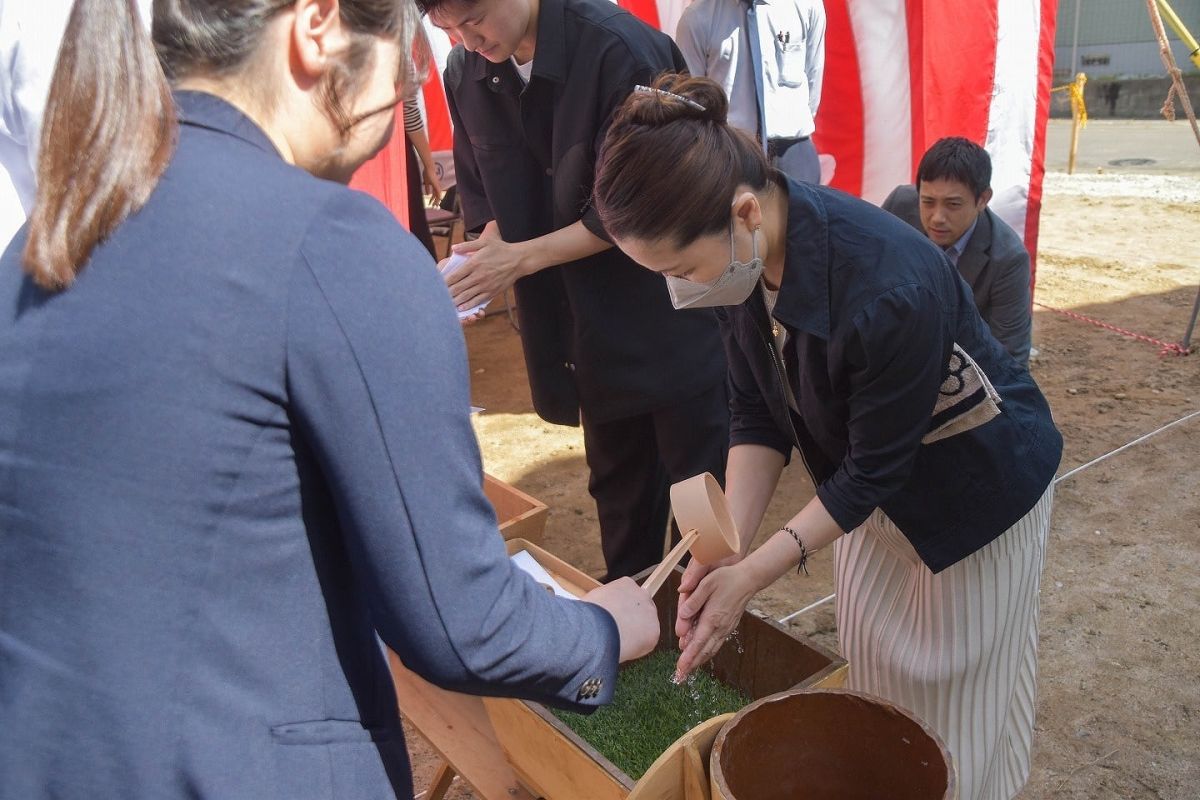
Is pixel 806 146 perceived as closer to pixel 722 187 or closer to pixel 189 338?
pixel 722 187

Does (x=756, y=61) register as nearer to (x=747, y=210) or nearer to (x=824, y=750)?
(x=747, y=210)

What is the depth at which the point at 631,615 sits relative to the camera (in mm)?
1097

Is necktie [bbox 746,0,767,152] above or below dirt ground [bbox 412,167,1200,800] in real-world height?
above

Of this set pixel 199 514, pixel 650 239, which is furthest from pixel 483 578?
pixel 650 239

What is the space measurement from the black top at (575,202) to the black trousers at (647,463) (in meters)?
0.07

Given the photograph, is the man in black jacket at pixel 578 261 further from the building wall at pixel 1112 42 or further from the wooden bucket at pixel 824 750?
the building wall at pixel 1112 42

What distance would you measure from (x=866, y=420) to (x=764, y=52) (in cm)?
282

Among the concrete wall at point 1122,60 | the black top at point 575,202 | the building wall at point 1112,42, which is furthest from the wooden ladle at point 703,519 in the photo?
the concrete wall at point 1122,60

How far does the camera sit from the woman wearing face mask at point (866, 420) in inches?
56.1

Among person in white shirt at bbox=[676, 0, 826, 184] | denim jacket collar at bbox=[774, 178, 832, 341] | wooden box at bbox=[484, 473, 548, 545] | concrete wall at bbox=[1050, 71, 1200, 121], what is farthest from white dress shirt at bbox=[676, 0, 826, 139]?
concrete wall at bbox=[1050, 71, 1200, 121]

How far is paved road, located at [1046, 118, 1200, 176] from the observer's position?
11.5 m

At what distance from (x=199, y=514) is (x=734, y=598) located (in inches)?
38.9

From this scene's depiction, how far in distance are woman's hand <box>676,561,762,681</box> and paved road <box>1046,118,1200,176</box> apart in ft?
37.1

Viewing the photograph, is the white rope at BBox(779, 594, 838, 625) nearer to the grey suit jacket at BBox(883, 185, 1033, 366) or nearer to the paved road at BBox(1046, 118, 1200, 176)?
the grey suit jacket at BBox(883, 185, 1033, 366)
